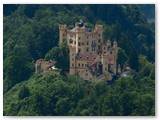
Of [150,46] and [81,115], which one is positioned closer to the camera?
[81,115]

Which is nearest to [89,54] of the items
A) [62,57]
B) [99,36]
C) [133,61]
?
[62,57]

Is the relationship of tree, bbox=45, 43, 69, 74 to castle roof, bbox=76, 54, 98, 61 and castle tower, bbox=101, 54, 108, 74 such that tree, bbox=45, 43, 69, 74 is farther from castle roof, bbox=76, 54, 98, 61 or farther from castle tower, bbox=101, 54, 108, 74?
castle tower, bbox=101, 54, 108, 74

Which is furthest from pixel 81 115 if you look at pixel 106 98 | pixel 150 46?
pixel 150 46

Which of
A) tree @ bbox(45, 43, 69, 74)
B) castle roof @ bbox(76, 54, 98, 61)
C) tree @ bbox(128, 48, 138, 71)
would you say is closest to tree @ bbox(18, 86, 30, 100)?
tree @ bbox(45, 43, 69, 74)

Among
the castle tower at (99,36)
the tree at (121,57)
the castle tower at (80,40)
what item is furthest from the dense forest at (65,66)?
the castle tower at (99,36)

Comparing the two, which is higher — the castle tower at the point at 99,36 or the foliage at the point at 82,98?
the castle tower at the point at 99,36

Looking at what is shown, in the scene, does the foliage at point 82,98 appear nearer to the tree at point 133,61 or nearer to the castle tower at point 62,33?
the tree at point 133,61

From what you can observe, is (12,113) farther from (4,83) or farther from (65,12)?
(65,12)
